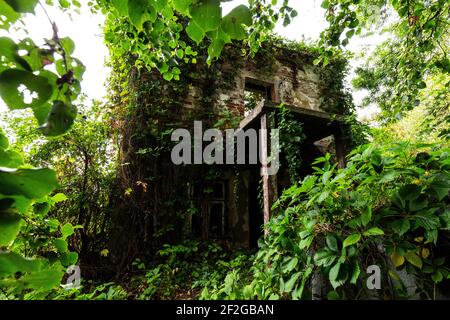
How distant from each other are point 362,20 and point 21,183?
14.4 ft

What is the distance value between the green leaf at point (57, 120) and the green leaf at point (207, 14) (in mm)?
325

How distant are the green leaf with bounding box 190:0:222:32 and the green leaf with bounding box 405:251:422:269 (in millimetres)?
1437

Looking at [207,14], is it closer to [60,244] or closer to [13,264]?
[13,264]

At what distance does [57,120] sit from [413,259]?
63.0 inches

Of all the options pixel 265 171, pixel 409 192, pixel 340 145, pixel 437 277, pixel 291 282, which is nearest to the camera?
pixel 437 277

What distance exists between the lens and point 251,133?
17.8 ft

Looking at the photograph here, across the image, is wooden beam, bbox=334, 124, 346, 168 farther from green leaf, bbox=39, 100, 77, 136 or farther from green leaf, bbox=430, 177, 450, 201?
green leaf, bbox=39, 100, 77, 136

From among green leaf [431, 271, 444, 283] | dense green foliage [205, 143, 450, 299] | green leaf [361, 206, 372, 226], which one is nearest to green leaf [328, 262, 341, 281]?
dense green foliage [205, 143, 450, 299]

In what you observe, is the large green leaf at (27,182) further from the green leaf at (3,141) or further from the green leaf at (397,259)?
the green leaf at (397,259)

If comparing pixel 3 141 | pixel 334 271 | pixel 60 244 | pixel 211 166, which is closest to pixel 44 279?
pixel 3 141

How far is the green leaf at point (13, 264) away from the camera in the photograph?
0.36 metres

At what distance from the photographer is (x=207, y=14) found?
0.56 meters
